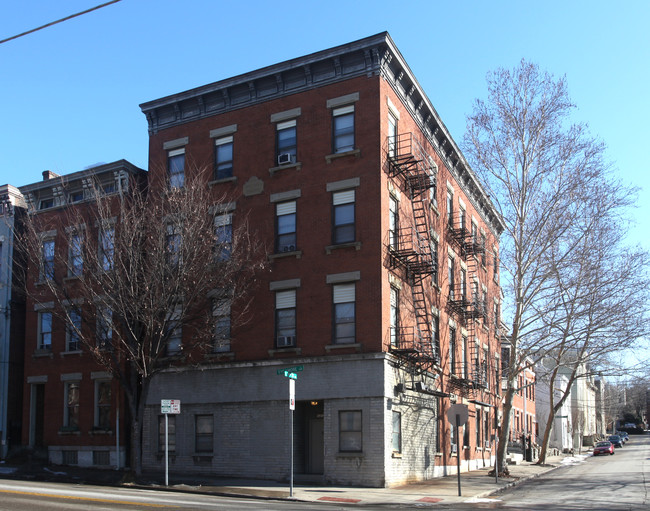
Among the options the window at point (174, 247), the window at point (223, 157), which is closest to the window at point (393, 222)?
the window at point (223, 157)

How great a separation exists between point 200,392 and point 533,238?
1641 centimetres

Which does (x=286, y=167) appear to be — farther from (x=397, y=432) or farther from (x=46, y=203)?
(x=46, y=203)

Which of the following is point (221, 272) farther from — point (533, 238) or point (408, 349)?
point (533, 238)

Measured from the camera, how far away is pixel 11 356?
34.0 m

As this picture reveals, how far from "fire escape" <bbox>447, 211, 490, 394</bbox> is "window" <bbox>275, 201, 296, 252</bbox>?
33.8 feet

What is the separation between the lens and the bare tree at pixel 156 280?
2297 cm

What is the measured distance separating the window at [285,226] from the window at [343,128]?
9.51 ft

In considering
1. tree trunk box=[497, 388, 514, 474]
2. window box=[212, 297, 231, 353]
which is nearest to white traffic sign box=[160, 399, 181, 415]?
window box=[212, 297, 231, 353]

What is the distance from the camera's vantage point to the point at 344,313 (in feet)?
82.4

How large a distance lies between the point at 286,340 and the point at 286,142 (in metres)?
8.02

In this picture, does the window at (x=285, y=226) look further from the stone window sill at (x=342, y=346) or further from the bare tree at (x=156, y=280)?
the stone window sill at (x=342, y=346)

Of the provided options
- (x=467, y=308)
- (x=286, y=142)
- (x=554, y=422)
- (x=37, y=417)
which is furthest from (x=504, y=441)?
(x=554, y=422)

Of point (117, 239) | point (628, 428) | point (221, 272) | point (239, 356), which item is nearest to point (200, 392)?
point (239, 356)

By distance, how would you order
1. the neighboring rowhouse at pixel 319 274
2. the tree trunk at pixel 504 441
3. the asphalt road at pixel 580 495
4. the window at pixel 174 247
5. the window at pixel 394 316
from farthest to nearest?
1. the tree trunk at pixel 504 441
2. the window at pixel 394 316
3. the neighboring rowhouse at pixel 319 274
4. the window at pixel 174 247
5. the asphalt road at pixel 580 495
